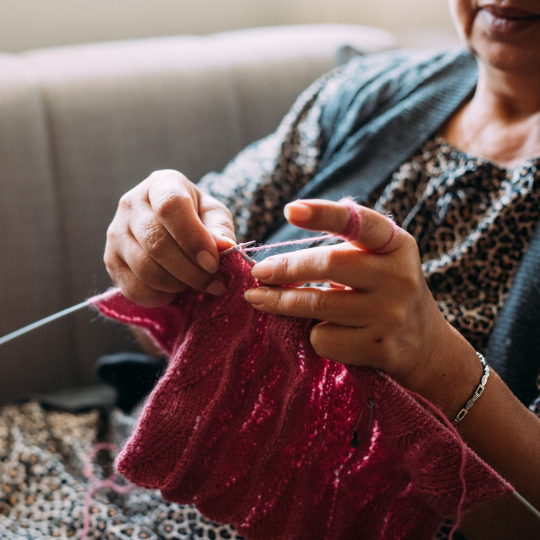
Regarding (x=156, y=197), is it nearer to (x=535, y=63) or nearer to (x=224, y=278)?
(x=224, y=278)

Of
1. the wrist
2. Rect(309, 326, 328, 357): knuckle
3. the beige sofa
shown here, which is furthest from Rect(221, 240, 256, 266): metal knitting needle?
the beige sofa

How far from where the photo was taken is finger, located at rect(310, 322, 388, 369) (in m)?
0.61

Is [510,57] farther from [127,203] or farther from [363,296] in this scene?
[127,203]

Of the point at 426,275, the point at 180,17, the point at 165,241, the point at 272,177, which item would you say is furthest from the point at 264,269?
the point at 180,17

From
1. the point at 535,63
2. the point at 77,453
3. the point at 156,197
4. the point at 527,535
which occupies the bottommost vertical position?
the point at 77,453

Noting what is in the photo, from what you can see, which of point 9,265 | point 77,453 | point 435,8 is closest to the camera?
point 77,453

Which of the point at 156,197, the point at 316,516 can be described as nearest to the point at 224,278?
the point at 156,197

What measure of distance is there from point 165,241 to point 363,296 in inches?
10.1

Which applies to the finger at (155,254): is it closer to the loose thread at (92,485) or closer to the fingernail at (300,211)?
the fingernail at (300,211)

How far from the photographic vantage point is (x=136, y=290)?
0.77 meters

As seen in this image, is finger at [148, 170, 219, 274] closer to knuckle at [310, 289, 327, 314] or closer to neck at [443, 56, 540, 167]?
knuckle at [310, 289, 327, 314]

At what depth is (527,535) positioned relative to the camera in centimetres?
69

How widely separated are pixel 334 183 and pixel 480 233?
0.91 ft

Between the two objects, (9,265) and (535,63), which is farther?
(9,265)
